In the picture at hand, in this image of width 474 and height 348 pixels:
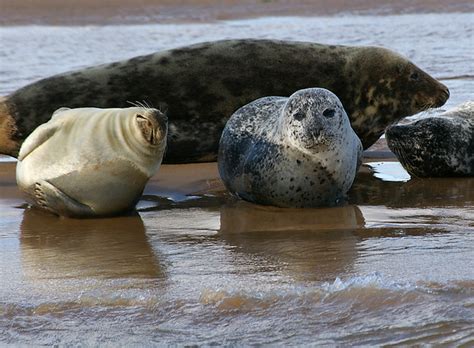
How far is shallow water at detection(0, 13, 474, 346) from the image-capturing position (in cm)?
355

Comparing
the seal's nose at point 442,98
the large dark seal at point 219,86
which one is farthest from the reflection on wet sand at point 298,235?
the seal's nose at point 442,98

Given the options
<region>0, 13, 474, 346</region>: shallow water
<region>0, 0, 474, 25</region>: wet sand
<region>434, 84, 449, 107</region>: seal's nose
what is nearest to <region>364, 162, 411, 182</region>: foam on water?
<region>0, 13, 474, 346</region>: shallow water

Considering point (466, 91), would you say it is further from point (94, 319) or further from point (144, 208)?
point (94, 319)

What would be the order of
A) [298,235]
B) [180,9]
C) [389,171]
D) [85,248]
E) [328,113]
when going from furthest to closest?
1. [180,9]
2. [389,171]
3. [328,113]
4. [298,235]
5. [85,248]

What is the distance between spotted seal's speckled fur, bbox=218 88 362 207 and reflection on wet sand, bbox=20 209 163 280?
0.61 meters

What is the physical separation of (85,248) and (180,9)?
12411 millimetres

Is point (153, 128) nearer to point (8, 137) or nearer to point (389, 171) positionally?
point (8, 137)

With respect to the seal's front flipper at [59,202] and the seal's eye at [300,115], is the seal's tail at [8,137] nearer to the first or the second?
the seal's front flipper at [59,202]

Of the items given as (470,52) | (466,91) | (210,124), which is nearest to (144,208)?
(210,124)

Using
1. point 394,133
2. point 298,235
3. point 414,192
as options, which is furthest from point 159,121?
point 394,133

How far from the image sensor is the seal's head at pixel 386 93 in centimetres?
666

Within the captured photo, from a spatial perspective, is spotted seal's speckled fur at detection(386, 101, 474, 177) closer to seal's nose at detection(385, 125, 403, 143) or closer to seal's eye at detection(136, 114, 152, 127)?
seal's nose at detection(385, 125, 403, 143)

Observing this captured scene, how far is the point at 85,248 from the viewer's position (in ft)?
14.8

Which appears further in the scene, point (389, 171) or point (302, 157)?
point (389, 171)
